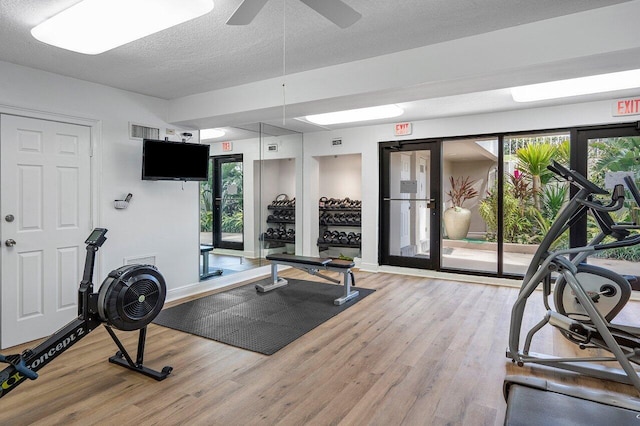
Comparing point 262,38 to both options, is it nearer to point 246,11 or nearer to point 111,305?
point 246,11

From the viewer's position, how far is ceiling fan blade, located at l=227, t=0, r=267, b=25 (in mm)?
1713

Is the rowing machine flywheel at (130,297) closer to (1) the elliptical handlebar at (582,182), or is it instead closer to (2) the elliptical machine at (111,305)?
(2) the elliptical machine at (111,305)

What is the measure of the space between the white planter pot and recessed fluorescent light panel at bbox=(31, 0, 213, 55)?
714 cm

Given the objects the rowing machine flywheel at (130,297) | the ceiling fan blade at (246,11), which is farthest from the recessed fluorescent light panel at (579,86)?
the rowing machine flywheel at (130,297)

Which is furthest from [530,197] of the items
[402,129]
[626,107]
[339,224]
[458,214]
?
[339,224]

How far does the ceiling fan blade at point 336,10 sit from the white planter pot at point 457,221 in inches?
270

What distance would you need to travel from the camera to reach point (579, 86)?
377 cm

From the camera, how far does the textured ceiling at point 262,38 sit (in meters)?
2.32

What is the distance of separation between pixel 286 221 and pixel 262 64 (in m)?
3.54

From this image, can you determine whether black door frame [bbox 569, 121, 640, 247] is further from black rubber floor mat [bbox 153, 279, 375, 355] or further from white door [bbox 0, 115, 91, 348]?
white door [bbox 0, 115, 91, 348]

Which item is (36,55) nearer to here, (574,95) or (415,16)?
(415,16)

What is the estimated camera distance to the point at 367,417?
2.13 meters

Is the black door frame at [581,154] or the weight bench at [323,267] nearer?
the weight bench at [323,267]

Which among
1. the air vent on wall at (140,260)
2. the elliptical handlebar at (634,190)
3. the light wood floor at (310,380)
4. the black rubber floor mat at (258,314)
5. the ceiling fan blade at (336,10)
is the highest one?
the ceiling fan blade at (336,10)
